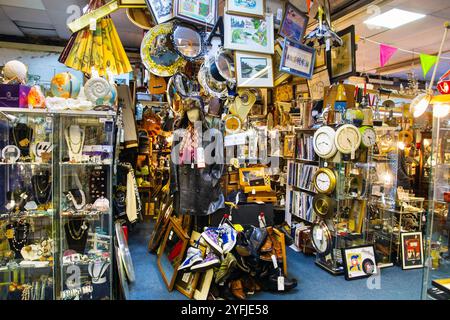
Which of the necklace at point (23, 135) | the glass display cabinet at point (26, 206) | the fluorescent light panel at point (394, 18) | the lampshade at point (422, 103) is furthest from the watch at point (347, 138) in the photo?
the necklace at point (23, 135)

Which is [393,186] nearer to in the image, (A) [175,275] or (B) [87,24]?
(A) [175,275]

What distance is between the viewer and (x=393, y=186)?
4.34 metres

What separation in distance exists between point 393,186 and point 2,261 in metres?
4.67

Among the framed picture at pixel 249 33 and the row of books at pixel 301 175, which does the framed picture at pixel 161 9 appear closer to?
the framed picture at pixel 249 33

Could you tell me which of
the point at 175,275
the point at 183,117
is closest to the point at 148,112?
the point at 183,117

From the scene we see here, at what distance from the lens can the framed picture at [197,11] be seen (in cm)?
238

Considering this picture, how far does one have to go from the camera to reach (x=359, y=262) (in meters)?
3.77

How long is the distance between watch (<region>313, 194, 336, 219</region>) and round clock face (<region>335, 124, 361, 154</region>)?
65 centimetres

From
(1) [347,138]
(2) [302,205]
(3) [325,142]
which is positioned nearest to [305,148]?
(3) [325,142]

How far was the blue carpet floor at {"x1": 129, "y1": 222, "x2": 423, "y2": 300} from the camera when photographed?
322 centimetres

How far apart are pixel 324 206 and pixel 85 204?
2.76 m

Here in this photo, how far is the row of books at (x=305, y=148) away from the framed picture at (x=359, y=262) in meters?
1.34

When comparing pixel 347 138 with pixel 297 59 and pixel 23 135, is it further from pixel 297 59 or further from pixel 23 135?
pixel 23 135

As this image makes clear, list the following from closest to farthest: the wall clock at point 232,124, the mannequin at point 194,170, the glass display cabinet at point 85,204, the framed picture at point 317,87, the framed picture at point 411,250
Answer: the glass display cabinet at point 85,204
the mannequin at point 194,170
the wall clock at point 232,124
the framed picture at point 411,250
the framed picture at point 317,87
